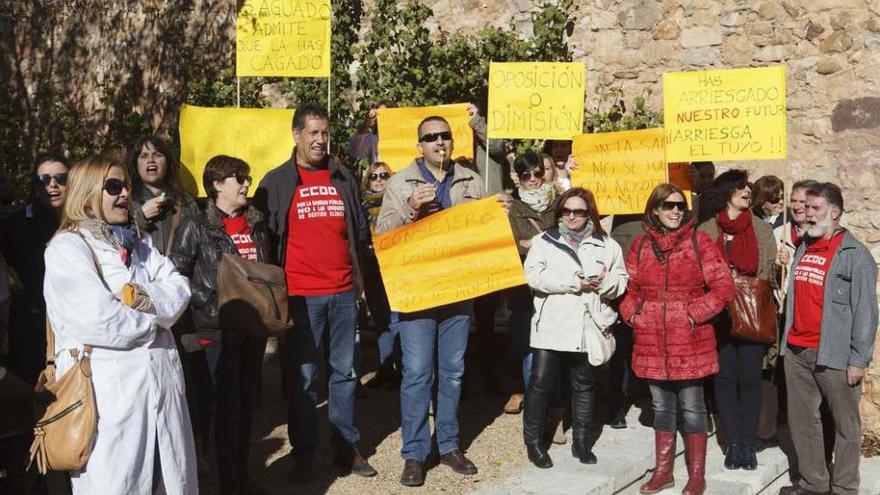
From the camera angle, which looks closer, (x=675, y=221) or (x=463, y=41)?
(x=675, y=221)

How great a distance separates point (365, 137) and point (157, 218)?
3192 millimetres

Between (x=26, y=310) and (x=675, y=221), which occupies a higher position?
(x=675, y=221)

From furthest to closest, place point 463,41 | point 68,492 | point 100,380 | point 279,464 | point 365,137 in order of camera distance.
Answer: point 463,41, point 365,137, point 279,464, point 68,492, point 100,380

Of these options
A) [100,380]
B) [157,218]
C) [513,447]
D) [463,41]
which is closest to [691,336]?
[513,447]

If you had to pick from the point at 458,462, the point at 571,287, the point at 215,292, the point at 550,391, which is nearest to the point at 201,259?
the point at 215,292

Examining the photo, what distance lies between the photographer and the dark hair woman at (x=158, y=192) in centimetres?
604

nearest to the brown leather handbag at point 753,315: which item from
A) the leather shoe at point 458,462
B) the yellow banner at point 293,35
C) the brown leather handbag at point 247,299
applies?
the leather shoe at point 458,462

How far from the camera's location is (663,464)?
6.79 meters

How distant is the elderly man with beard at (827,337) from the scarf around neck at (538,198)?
5.28ft

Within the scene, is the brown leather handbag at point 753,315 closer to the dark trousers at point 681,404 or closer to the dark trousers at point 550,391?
the dark trousers at point 681,404

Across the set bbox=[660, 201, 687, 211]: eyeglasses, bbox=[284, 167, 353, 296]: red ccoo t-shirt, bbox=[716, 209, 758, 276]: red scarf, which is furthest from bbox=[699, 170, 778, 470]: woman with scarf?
bbox=[284, 167, 353, 296]: red ccoo t-shirt

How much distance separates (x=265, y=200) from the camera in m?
6.57

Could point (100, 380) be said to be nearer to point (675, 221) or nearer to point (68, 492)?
point (68, 492)

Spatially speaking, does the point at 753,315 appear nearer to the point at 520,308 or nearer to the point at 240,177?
the point at 520,308
